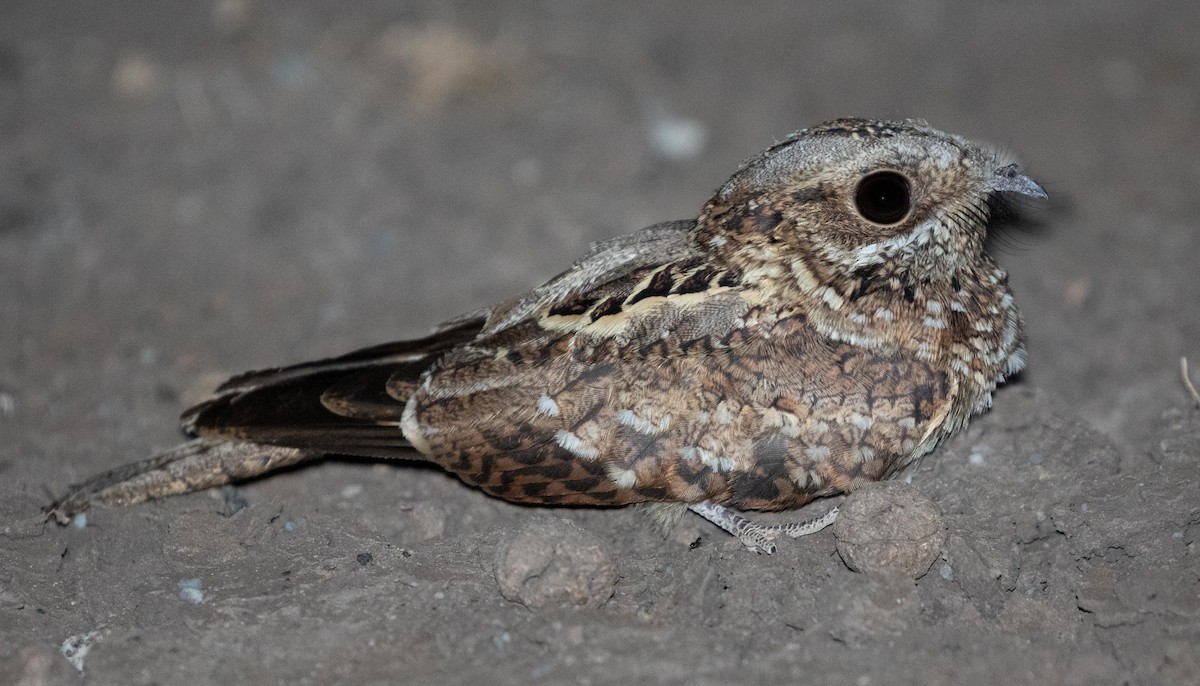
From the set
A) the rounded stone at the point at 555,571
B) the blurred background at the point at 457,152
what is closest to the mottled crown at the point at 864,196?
the rounded stone at the point at 555,571

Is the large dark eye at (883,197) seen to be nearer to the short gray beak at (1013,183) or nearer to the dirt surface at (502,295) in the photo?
the short gray beak at (1013,183)

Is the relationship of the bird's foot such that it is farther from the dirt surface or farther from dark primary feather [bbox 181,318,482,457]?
dark primary feather [bbox 181,318,482,457]

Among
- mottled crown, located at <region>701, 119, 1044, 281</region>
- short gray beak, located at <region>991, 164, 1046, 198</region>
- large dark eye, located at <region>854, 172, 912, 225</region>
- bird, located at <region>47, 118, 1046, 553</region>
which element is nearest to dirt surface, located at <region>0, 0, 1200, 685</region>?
bird, located at <region>47, 118, 1046, 553</region>

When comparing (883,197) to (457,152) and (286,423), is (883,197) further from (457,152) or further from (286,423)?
(457,152)

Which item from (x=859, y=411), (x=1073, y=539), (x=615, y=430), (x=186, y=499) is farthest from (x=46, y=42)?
(x=1073, y=539)

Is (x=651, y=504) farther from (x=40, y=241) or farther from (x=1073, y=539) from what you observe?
(x=40, y=241)
